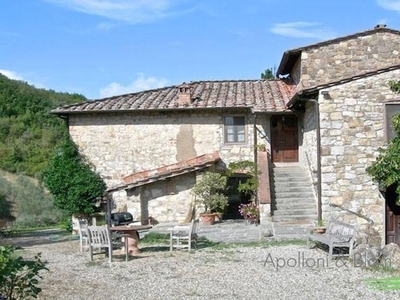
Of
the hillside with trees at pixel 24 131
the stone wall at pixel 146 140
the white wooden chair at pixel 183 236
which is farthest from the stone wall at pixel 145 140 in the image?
the hillside with trees at pixel 24 131

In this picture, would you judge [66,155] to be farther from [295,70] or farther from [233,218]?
[295,70]

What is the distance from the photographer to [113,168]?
64.6ft

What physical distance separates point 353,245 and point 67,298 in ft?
19.9

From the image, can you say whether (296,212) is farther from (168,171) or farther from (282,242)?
(168,171)

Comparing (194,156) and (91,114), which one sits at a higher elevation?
(91,114)

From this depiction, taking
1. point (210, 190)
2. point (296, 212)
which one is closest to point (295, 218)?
point (296, 212)

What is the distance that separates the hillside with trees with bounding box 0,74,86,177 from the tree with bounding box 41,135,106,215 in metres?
17.0

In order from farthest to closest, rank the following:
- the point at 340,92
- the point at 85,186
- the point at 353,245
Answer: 1. the point at 85,186
2. the point at 340,92
3. the point at 353,245

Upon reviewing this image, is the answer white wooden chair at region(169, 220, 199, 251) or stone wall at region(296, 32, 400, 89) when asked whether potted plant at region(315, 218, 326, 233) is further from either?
stone wall at region(296, 32, 400, 89)

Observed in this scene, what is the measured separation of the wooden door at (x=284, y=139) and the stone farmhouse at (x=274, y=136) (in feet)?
0.12

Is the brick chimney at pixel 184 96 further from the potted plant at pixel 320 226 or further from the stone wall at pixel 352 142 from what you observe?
the potted plant at pixel 320 226

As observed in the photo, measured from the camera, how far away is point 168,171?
18156 mm

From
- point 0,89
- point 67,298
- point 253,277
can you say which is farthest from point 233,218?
point 0,89

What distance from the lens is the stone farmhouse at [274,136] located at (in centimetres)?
1444
